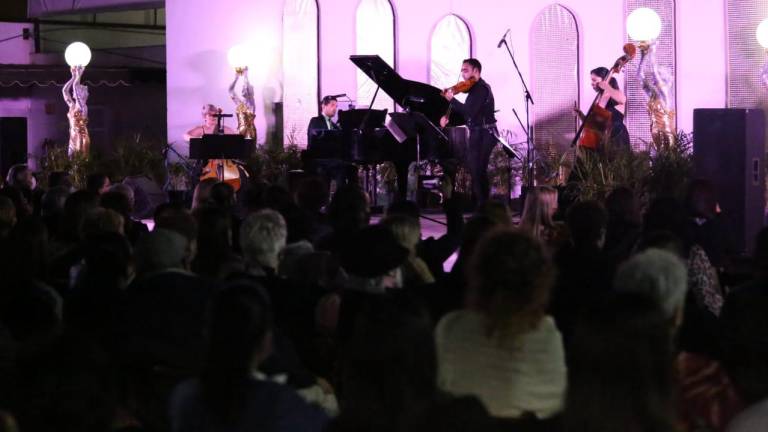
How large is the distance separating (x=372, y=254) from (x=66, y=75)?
750 inches

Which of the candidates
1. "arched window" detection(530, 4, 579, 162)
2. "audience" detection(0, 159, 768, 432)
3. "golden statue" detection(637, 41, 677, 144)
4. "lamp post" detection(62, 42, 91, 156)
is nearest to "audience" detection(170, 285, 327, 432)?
"audience" detection(0, 159, 768, 432)

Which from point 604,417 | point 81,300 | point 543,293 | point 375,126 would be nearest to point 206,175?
point 375,126

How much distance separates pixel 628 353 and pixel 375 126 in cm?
1111

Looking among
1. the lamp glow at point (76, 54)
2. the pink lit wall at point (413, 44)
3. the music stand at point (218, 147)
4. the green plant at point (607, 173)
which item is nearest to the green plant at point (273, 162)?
the pink lit wall at point (413, 44)

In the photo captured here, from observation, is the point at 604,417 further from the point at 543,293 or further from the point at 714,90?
the point at 714,90

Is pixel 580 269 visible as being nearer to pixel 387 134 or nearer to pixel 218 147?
pixel 387 134

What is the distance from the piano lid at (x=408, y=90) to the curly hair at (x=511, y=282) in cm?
946

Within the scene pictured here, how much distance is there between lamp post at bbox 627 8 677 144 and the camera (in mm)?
15156

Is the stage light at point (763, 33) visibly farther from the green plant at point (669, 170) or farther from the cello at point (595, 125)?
the green plant at point (669, 170)

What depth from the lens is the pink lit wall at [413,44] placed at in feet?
54.1

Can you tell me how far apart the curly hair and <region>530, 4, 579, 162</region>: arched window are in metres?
13.5

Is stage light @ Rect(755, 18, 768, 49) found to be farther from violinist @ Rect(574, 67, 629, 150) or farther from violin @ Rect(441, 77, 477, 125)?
violin @ Rect(441, 77, 477, 125)

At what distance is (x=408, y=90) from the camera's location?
1313 centimetres

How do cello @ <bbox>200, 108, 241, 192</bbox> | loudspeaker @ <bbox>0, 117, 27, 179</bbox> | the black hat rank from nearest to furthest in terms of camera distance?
the black hat → cello @ <bbox>200, 108, 241, 192</bbox> → loudspeaker @ <bbox>0, 117, 27, 179</bbox>
